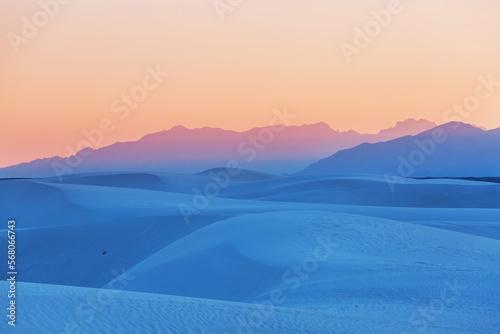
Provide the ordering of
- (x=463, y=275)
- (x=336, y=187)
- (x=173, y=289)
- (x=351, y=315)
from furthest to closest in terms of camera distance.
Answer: (x=336, y=187)
(x=173, y=289)
(x=463, y=275)
(x=351, y=315)

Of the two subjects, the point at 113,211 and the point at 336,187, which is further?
the point at 336,187

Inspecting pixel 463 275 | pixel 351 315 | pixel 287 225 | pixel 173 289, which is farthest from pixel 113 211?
pixel 351 315

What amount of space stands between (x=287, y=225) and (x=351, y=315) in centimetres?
661

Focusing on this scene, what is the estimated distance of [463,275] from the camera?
8.49m

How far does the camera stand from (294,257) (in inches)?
397

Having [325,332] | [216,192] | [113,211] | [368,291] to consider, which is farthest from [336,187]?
[325,332]

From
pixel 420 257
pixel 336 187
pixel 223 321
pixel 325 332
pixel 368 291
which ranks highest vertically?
pixel 223 321

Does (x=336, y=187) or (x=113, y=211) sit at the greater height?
(x=113, y=211)

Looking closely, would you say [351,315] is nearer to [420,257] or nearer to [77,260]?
[420,257]

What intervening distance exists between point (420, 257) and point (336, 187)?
2303 cm

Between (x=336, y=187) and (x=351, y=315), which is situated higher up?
(x=351, y=315)

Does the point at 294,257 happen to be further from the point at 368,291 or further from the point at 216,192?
the point at 216,192

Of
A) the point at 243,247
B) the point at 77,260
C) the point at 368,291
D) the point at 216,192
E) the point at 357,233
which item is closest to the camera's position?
the point at 368,291

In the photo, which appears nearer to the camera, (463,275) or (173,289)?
(463,275)
